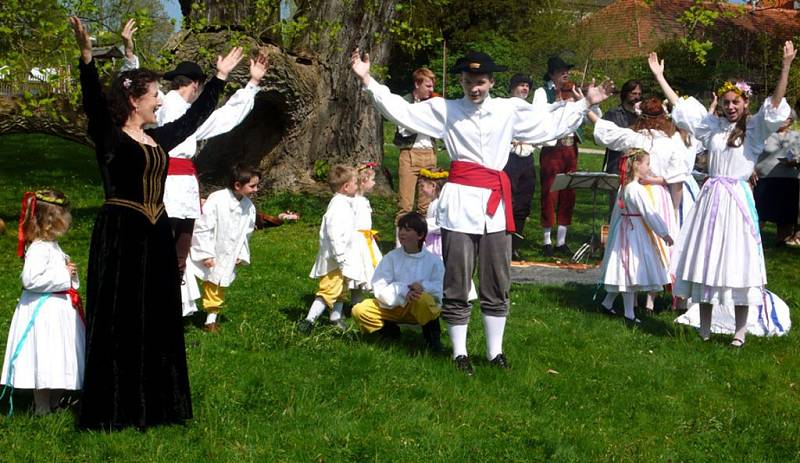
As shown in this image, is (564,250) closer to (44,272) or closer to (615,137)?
(615,137)

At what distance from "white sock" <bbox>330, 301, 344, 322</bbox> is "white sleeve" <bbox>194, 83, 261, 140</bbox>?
5.43 ft

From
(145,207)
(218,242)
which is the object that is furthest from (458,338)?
(145,207)

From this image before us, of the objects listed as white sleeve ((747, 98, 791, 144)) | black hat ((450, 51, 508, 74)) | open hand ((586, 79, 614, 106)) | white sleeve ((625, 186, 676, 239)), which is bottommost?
white sleeve ((625, 186, 676, 239))

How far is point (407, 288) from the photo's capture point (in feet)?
23.2

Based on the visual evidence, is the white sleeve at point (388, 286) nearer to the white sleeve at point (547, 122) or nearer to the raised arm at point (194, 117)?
the white sleeve at point (547, 122)

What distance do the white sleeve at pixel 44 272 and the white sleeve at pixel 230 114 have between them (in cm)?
197

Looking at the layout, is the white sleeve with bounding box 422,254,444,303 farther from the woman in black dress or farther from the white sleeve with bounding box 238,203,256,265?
the woman in black dress

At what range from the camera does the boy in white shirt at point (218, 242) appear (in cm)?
761

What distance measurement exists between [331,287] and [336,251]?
12.3 inches

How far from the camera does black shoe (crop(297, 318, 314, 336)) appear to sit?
7.52 meters

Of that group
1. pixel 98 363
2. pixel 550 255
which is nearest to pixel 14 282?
pixel 98 363

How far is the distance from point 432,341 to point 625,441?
6.69 feet

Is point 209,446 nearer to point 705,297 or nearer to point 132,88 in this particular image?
point 132,88

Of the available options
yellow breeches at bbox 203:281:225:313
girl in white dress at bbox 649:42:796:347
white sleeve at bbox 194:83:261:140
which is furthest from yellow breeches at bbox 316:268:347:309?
girl in white dress at bbox 649:42:796:347
